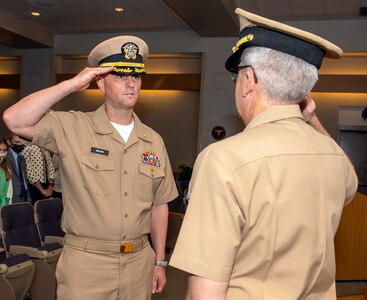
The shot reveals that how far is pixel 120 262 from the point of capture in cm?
209

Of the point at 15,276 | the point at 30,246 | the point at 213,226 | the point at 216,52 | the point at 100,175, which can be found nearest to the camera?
the point at 213,226

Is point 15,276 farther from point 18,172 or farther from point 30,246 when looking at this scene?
point 18,172

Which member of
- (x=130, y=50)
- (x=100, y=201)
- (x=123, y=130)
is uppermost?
(x=130, y=50)

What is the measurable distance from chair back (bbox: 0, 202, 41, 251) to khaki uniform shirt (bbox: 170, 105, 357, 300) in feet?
10.7

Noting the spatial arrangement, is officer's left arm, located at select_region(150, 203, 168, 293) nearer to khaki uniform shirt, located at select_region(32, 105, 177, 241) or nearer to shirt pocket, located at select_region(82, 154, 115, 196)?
khaki uniform shirt, located at select_region(32, 105, 177, 241)

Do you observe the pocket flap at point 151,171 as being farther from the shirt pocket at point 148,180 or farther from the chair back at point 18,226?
the chair back at point 18,226

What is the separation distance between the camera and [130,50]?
2.32m

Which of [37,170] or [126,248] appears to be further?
[37,170]

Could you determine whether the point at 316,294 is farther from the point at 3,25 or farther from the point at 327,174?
the point at 3,25

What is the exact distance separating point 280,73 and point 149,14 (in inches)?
327

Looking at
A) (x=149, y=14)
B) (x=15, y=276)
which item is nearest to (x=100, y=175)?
(x=15, y=276)

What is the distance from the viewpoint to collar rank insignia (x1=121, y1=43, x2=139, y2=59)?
2.29 meters

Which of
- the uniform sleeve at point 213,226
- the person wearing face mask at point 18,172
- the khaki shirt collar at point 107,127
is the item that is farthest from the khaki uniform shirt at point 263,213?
the person wearing face mask at point 18,172

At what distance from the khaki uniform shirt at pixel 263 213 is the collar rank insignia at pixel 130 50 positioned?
1307 mm
